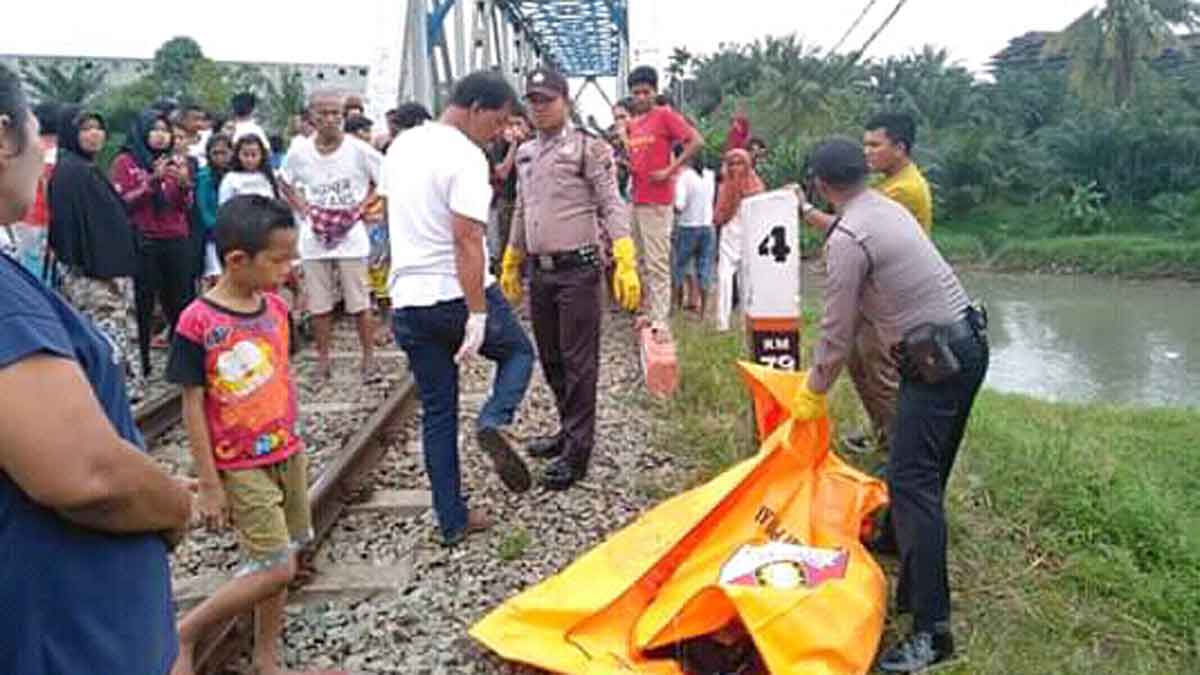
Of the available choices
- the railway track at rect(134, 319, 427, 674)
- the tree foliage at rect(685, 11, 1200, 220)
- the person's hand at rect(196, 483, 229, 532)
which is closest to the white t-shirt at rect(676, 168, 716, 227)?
the railway track at rect(134, 319, 427, 674)

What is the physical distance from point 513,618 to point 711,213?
7.33 meters

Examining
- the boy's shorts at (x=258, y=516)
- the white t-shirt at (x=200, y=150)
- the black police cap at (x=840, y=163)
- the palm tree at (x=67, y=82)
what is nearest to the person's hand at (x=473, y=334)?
the boy's shorts at (x=258, y=516)

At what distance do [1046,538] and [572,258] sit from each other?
2557mm

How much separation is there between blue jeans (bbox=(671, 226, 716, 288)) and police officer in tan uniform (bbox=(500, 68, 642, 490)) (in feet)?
17.7

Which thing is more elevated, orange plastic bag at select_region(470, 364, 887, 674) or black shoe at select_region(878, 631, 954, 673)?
orange plastic bag at select_region(470, 364, 887, 674)

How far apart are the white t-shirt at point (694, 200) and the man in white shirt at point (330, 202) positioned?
3667mm

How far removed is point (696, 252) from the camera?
10586 mm

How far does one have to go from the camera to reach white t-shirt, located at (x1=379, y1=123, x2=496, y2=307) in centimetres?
411

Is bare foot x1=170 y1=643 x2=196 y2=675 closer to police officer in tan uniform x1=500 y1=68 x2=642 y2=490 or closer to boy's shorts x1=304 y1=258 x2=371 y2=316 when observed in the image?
police officer in tan uniform x1=500 y1=68 x2=642 y2=490

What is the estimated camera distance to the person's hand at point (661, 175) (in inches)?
313

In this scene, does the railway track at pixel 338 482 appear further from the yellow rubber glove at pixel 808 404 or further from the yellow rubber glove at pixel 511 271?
the yellow rubber glove at pixel 808 404

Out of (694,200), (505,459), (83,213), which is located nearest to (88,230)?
(83,213)

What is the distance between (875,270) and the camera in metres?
3.73

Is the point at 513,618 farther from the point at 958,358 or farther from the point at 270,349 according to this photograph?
the point at 958,358
